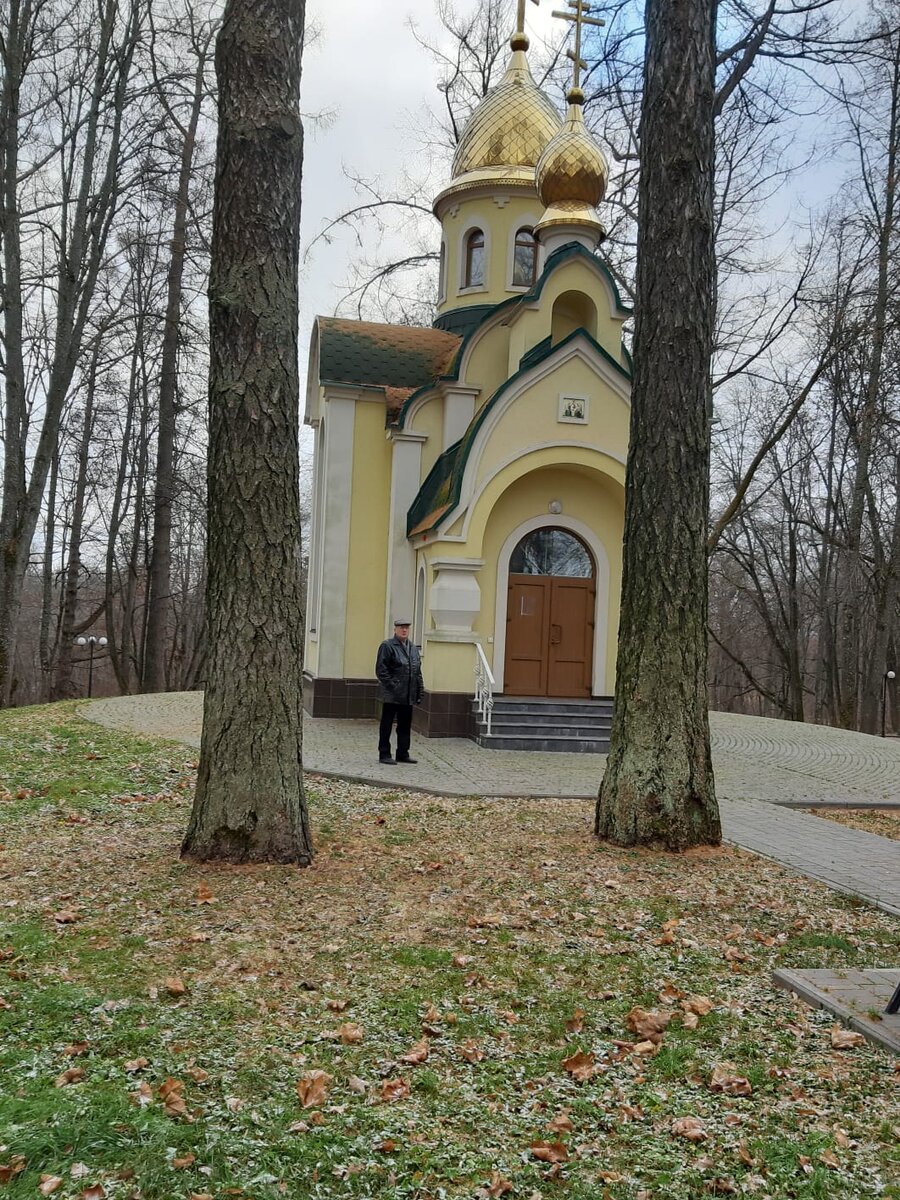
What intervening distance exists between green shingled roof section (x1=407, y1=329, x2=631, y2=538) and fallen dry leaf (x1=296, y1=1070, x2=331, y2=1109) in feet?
35.1

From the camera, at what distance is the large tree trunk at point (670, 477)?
22.5ft

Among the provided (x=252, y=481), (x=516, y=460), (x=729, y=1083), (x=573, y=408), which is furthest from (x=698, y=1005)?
(x=573, y=408)

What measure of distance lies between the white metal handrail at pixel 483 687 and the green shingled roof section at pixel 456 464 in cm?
202

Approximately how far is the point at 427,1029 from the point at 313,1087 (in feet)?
2.29

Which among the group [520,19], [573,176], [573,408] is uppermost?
[520,19]

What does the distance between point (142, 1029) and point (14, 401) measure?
14.7m

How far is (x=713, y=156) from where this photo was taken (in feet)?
23.8

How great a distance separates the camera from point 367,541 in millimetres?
16609

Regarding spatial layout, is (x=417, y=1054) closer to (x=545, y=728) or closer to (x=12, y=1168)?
(x=12, y=1168)

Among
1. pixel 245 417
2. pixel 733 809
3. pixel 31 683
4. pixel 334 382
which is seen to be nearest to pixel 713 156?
pixel 245 417

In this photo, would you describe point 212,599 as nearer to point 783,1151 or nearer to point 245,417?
point 245,417

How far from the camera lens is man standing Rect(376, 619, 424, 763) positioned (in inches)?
443

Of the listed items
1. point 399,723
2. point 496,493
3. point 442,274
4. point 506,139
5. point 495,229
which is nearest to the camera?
point 399,723

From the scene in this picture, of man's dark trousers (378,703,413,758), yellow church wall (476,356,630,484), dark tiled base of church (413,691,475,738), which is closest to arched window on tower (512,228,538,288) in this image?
yellow church wall (476,356,630,484)
